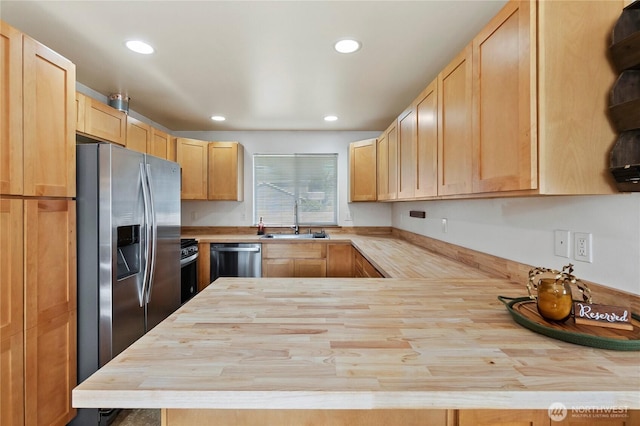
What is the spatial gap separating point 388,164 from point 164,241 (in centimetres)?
224

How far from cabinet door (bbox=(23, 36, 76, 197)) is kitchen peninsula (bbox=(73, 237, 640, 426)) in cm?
116

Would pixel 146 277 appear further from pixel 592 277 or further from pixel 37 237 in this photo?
pixel 592 277

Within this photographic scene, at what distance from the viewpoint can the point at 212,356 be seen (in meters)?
0.75

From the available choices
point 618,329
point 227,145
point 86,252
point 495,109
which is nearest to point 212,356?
point 618,329

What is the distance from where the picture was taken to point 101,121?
2.43 m

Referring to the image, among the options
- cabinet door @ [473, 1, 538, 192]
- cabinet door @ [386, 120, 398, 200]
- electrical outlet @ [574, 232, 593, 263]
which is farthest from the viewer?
cabinet door @ [386, 120, 398, 200]

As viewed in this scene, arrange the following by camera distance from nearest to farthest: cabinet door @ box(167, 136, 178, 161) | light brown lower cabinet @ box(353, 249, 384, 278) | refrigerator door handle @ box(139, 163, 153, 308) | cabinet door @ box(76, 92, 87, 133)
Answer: refrigerator door handle @ box(139, 163, 153, 308) → cabinet door @ box(76, 92, 87, 133) → light brown lower cabinet @ box(353, 249, 384, 278) → cabinet door @ box(167, 136, 178, 161)

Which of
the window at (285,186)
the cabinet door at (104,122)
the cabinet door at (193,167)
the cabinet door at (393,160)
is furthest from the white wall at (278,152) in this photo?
the cabinet door at (104,122)

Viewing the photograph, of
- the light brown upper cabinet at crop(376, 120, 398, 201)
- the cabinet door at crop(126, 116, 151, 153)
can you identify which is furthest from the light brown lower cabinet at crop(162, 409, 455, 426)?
the cabinet door at crop(126, 116, 151, 153)

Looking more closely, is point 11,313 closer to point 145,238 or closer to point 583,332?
point 145,238

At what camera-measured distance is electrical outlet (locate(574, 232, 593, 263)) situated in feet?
3.73

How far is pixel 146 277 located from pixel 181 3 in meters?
1.74

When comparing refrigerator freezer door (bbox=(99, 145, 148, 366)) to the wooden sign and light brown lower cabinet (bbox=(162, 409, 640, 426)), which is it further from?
the wooden sign

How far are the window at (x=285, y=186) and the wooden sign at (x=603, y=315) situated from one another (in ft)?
11.0
